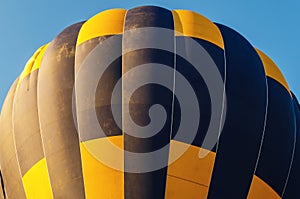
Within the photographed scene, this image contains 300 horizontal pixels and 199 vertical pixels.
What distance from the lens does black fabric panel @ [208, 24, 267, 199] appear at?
362 inches

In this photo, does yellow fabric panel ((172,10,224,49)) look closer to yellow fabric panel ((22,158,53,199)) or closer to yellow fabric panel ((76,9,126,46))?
yellow fabric panel ((76,9,126,46))

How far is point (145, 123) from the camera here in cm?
904

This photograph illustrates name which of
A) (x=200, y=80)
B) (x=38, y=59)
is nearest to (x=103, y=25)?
(x=38, y=59)

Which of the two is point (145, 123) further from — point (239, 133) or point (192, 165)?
point (239, 133)

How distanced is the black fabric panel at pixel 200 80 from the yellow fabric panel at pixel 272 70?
3.17 ft

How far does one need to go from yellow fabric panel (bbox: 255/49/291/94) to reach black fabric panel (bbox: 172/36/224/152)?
965mm

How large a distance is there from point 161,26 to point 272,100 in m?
1.85

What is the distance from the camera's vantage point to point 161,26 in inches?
388

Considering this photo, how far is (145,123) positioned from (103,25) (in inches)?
68.8

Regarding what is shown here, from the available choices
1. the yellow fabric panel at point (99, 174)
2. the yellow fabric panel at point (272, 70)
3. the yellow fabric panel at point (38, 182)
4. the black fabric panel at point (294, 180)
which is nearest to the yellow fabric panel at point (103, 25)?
the yellow fabric panel at point (99, 174)

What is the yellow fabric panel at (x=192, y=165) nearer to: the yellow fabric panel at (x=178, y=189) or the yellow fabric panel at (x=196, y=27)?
the yellow fabric panel at (x=178, y=189)

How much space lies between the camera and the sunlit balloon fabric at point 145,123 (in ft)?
29.6

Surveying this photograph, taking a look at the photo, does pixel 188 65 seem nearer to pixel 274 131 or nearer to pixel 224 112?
pixel 224 112

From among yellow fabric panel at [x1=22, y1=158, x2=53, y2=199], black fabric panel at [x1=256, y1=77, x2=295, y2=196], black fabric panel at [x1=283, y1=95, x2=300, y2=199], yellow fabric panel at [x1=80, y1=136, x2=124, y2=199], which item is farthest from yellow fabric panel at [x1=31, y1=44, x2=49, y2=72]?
black fabric panel at [x1=283, y1=95, x2=300, y2=199]
